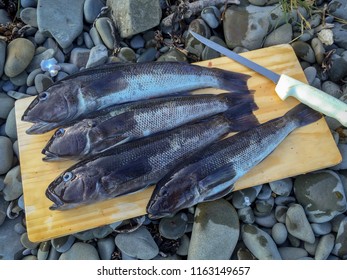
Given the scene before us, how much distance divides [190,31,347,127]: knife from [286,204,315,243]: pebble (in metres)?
0.74

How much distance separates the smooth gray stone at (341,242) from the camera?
117 inches

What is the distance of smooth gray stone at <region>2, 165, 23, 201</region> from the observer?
3.16 meters

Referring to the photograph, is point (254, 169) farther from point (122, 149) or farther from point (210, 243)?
point (122, 149)

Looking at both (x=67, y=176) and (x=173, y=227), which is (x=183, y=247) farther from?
(x=67, y=176)

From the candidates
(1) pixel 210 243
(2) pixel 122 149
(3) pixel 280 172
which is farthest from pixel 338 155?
(2) pixel 122 149

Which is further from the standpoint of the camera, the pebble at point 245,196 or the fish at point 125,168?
the pebble at point 245,196

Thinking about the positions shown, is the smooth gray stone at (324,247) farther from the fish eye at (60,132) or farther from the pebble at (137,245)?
the fish eye at (60,132)

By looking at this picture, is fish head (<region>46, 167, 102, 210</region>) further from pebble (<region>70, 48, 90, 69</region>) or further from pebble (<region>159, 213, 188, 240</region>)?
pebble (<region>70, 48, 90, 69</region>)

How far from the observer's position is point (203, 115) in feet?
10.1

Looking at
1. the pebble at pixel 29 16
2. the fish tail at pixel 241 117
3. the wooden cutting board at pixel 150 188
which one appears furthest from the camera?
the pebble at pixel 29 16

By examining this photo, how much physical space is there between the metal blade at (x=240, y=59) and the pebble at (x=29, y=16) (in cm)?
153

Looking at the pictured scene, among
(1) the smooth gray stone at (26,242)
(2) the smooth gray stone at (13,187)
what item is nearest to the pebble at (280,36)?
(2) the smooth gray stone at (13,187)

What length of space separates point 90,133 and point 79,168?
28 centimetres

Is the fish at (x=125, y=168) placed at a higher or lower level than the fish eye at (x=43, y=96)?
lower
